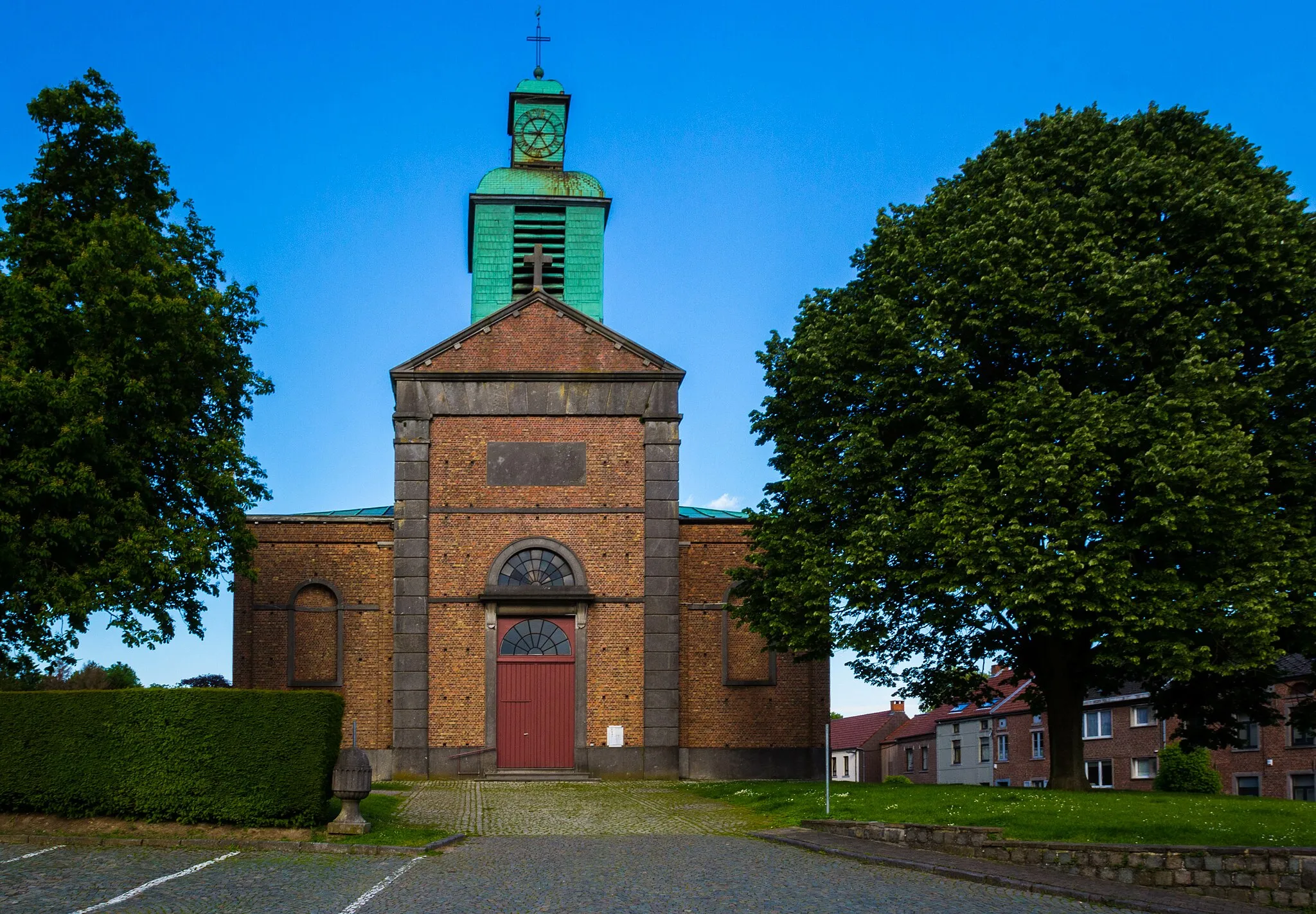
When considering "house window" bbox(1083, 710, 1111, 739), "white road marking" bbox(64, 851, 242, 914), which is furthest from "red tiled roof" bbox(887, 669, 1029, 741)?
"white road marking" bbox(64, 851, 242, 914)

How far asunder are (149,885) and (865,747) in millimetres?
78647

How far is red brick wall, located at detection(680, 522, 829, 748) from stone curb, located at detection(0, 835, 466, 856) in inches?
554

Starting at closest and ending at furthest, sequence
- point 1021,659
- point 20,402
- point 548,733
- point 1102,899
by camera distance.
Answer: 1. point 1102,899
2. point 20,402
3. point 1021,659
4. point 548,733

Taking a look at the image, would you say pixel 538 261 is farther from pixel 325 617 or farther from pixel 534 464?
pixel 325 617

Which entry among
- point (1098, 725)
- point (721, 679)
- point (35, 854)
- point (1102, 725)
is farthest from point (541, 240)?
point (1098, 725)

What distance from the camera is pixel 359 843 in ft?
51.9

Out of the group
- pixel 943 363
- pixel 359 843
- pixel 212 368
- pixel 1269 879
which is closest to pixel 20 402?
pixel 212 368

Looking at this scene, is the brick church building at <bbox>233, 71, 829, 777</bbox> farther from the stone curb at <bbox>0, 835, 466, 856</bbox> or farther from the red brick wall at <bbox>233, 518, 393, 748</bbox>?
the stone curb at <bbox>0, 835, 466, 856</bbox>

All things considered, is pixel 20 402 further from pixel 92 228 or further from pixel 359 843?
pixel 359 843

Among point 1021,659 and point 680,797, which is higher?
point 1021,659

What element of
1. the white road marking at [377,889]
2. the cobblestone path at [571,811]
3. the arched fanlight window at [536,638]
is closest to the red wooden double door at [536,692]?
the arched fanlight window at [536,638]

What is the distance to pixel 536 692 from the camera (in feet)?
94.8

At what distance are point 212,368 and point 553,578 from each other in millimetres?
8807

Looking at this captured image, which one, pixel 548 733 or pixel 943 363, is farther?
pixel 548 733
